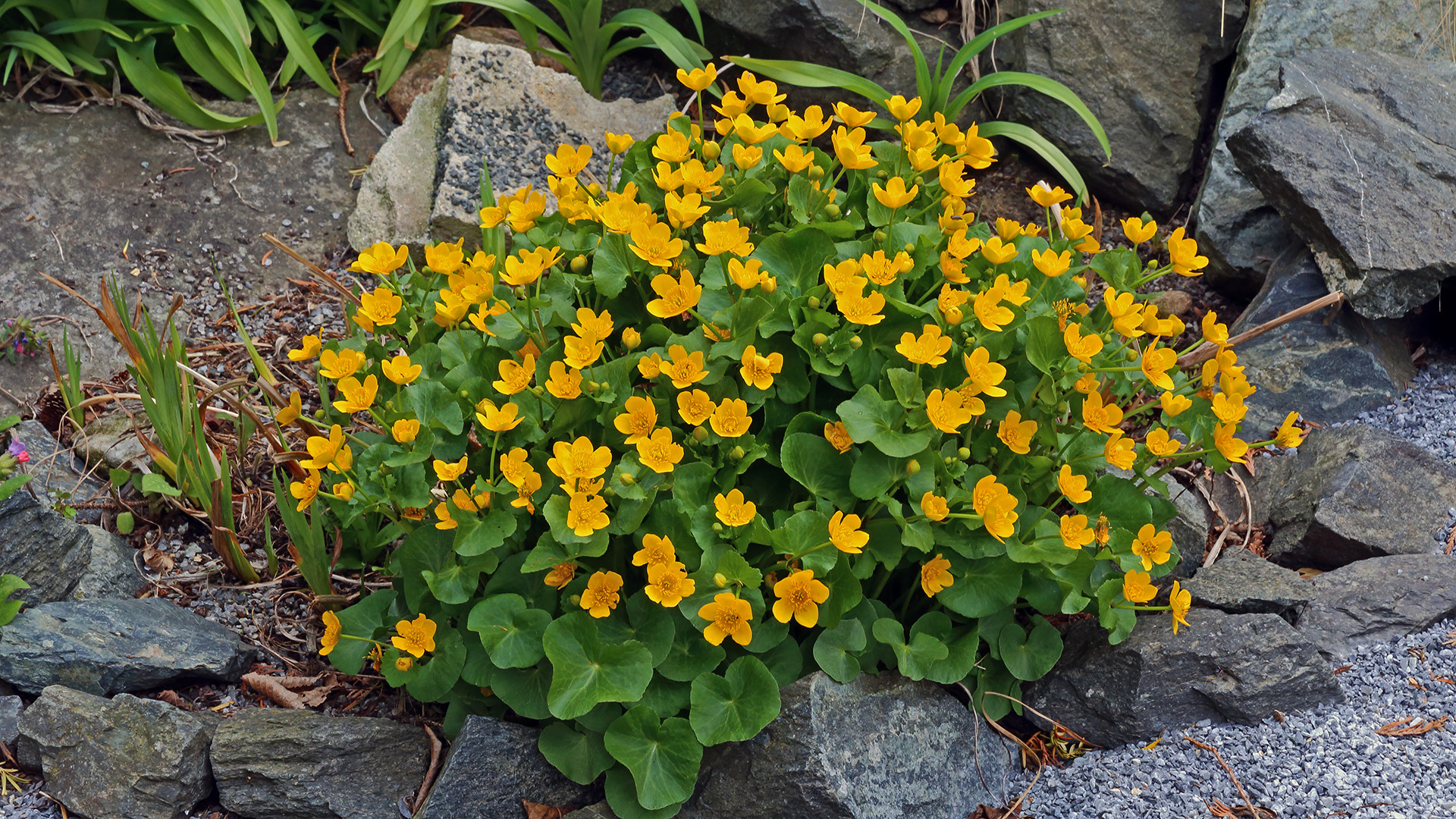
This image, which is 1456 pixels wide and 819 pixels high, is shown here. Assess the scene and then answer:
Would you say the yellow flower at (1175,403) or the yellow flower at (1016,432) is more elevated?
the yellow flower at (1175,403)

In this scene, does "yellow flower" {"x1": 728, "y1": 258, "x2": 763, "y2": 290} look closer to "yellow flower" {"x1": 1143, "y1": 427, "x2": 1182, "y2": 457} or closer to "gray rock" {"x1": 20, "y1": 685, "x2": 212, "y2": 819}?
"yellow flower" {"x1": 1143, "y1": 427, "x2": 1182, "y2": 457}

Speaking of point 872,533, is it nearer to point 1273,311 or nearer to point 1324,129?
point 1273,311

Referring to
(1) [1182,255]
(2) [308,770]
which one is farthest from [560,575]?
(1) [1182,255]

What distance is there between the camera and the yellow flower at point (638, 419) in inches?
76.2

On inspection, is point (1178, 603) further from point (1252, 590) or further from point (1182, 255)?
point (1182, 255)

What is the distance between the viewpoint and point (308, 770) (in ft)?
6.90

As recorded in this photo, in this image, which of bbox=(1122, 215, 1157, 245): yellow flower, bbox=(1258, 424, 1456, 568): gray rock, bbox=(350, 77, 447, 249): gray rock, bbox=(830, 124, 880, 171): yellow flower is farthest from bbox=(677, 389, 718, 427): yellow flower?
bbox=(350, 77, 447, 249): gray rock

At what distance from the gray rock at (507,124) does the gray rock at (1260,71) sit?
200 cm

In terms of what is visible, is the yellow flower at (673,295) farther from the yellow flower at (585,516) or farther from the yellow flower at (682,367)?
the yellow flower at (585,516)

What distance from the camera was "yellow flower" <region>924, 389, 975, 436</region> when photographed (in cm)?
187

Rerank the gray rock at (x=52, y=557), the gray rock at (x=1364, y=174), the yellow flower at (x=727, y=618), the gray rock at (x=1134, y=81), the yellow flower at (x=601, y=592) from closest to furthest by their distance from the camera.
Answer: the yellow flower at (x=727, y=618)
the yellow flower at (x=601, y=592)
the gray rock at (x=52, y=557)
the gray rock at (x=1364, y=174)
the gray rock at (x=1134, y=81)

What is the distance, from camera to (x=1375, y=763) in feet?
6.86

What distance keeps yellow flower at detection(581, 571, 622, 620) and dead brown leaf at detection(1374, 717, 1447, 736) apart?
63.1 inches

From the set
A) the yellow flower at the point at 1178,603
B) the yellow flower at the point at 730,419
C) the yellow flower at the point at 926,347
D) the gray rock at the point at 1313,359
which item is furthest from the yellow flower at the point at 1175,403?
the gray rock at the point at 1313,359
